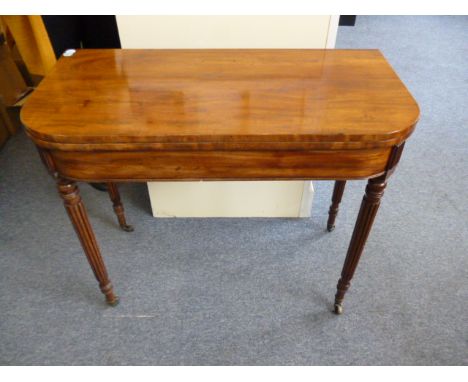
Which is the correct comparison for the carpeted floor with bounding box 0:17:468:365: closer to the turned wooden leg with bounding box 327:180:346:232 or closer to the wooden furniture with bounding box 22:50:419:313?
the turned wooden leg with bounding box 327:180:346:232

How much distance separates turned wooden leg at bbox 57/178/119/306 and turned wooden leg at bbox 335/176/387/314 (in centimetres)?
73

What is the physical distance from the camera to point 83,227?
101cm

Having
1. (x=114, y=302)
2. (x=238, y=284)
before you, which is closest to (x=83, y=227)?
(x=114, y=302)

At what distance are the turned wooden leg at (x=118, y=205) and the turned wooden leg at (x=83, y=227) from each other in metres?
0.36

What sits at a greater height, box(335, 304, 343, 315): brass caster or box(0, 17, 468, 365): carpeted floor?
box(335, 304, 343, 315): brass caster

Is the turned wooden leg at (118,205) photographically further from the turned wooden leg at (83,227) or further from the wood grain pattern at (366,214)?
the wood grain pattern at (366,214)

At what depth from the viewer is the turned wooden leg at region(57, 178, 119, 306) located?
3.06ft

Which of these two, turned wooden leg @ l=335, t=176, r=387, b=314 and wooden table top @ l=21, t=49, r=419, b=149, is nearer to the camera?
wooden table top @ l=21, t=49, r=419, b=149

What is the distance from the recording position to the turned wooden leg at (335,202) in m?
1.40

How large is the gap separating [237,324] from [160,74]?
2.64 ft

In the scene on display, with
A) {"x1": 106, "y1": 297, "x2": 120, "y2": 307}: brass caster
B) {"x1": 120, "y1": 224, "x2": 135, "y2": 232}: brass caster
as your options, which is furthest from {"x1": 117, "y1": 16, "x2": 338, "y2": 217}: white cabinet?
{"x1": 106, "y1": 297, "x2": 120, "y2": 307}: brass caster

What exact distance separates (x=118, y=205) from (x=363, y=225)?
0.94 m

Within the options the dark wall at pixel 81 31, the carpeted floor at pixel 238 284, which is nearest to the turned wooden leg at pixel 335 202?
the carpeted floor at pixel 238 284
